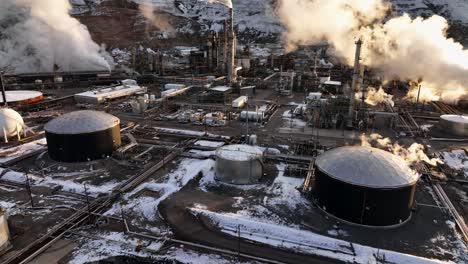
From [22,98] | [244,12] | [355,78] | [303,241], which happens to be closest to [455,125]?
[355,78]

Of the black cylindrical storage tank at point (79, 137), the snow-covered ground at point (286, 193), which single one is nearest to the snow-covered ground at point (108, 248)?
the snow-covered ground at point (286, 193)

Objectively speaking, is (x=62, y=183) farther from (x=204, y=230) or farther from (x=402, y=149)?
(x=402, y=149)

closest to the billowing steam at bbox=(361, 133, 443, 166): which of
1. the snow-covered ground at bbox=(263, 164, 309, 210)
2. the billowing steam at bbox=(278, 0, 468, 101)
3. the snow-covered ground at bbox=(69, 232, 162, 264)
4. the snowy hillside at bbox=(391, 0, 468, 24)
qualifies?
the snow-covered ground at bbox=(263, 164, 309, 210)

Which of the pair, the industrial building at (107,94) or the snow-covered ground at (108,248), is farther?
the industrial building at (107,94)

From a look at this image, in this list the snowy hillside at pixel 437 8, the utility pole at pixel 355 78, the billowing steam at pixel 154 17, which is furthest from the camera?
the billowing steam at pixel 154 17

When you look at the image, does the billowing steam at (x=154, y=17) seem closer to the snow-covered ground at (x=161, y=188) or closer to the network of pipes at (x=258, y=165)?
the network of pipes at (x=258, y=165)

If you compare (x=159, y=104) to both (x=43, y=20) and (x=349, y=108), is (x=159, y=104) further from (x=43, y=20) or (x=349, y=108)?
(x=43, y=20)

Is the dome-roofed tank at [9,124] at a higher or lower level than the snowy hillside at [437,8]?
lower
